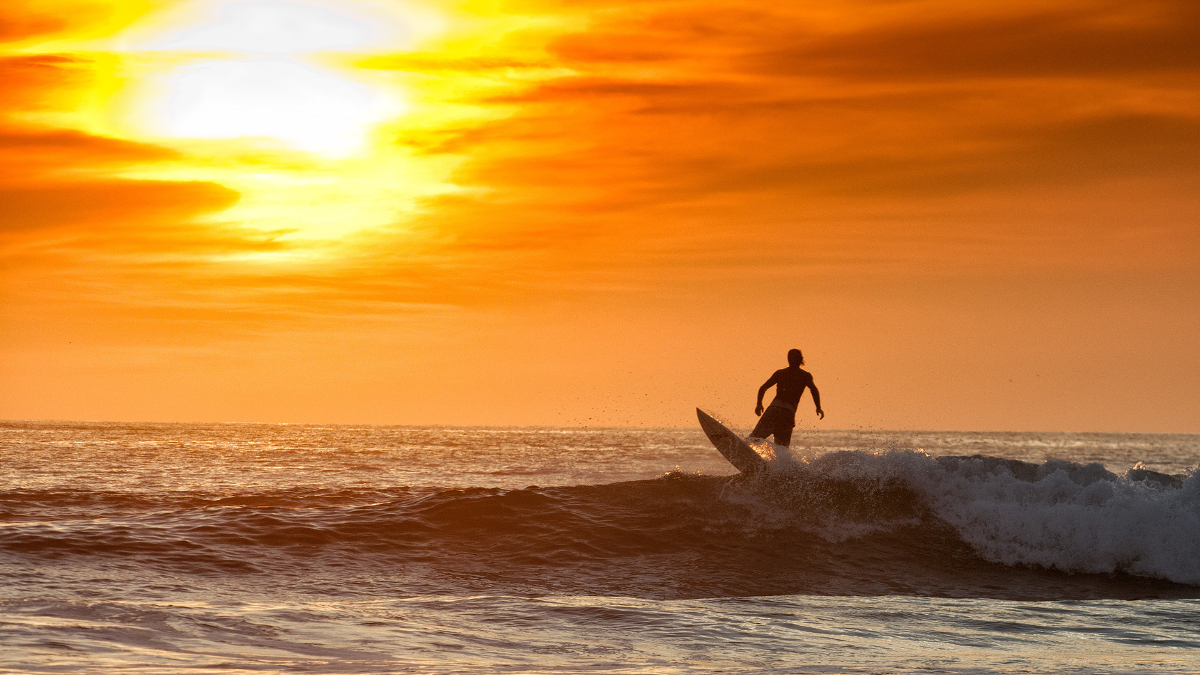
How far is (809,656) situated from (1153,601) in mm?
6281

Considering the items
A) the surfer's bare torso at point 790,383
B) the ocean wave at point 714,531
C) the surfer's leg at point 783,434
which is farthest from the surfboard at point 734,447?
the surfer's bare torso at point 790,383

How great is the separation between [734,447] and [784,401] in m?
1.18

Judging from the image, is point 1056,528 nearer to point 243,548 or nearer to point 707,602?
point 707,602

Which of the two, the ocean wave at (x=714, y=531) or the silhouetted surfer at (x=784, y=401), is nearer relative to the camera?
the ocean wave at (x=714, y=531)

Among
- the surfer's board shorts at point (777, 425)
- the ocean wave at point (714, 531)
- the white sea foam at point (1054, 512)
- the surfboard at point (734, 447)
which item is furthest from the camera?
the surfboard at point (734, 447)

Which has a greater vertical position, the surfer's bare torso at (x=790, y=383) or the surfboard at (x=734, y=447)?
the surfer's bare torso at (x=790, y=383)

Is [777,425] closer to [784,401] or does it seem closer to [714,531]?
[784,401]

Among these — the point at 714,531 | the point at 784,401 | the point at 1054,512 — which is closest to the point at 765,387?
the point at 784,401

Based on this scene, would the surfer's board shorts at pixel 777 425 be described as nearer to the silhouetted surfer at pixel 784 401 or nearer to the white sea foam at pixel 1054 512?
the silhouetted surfer at pixel 784 401

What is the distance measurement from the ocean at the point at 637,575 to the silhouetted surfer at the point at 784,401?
0.38 metres

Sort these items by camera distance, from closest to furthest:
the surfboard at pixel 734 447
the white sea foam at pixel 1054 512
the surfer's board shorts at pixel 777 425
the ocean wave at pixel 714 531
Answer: the ocean wave at pixel 714 531, the white sea foam at pixel 1054 512, the surfer's board shorts at pixel 777 425, the surfboard at pixel 734 447

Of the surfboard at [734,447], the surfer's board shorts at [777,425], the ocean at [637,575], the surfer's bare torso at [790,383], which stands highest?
the surfer's bare torso at [790,383]

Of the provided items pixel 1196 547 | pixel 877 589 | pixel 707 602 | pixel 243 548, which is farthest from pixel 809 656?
pixel 1196 547

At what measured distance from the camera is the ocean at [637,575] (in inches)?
301
